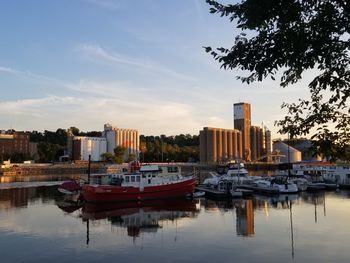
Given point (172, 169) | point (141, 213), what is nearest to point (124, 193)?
point (141, 213)

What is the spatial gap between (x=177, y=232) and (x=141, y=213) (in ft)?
35.8

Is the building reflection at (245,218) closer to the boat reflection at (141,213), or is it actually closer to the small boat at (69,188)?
the boat reflection at (141,213)

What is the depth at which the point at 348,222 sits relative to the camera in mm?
33312

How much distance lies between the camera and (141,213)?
39.9m

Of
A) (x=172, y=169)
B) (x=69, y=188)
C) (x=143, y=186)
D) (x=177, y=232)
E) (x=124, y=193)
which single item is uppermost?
(x=172, y=169)

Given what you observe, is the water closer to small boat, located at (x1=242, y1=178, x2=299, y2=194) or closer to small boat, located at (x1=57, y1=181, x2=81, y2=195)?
small boat, located at (x1=242, y1=178, x2=299, y2=194)

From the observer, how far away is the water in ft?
73.0

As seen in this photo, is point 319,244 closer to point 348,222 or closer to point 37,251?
point 348,222

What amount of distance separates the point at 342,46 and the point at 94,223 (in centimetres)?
3039

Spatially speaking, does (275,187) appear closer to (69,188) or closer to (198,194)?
(198,194)

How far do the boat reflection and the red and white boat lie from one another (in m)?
0.87

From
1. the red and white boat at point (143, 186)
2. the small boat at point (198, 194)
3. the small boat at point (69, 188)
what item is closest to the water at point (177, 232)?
the red and white boat at point (143, 186)

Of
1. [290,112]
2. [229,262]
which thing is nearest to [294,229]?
[229,262]

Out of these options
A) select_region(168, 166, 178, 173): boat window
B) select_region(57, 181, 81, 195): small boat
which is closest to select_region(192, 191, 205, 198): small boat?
select_region(168, 166, 178, 173): boat window
